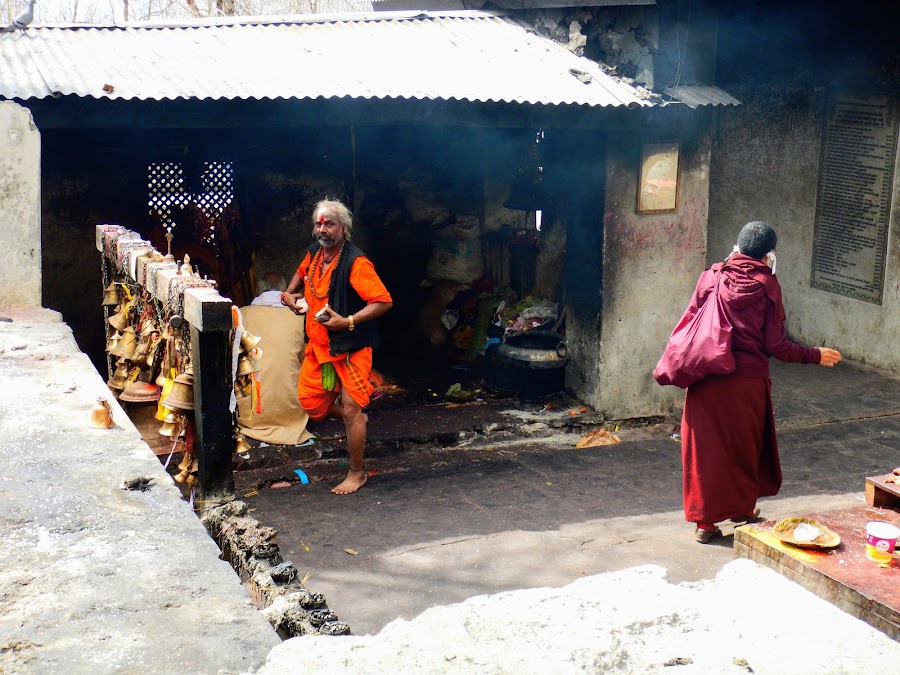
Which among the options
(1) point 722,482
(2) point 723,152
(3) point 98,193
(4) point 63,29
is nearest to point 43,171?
(3) point 98,193

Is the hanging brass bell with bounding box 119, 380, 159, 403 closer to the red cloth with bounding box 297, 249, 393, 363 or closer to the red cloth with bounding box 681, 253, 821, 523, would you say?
the red cloth with bounding box 297, 249, 393, 363

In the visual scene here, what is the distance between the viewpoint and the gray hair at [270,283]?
31.0 ft

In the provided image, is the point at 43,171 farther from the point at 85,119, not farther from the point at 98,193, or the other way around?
the point at 85,119

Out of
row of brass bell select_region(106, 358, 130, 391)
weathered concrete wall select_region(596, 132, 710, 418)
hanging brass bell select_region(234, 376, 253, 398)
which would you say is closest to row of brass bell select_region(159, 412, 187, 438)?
Result: hanging brass bell select_region(234, 376, 253, 398)

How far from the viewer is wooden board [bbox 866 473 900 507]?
203 inches

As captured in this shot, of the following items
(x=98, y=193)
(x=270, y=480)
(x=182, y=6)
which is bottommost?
(x=270, y=480)

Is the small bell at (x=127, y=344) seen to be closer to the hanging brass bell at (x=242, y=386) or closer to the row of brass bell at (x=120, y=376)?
the row of brass bell at (x=120, y=376)

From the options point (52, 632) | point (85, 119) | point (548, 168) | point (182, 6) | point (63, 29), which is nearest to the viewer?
point (52, 632)

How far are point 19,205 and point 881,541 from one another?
495 cm

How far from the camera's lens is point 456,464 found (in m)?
Answer: 7.93

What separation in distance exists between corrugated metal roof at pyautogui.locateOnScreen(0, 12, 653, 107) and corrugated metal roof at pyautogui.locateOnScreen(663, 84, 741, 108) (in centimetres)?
32

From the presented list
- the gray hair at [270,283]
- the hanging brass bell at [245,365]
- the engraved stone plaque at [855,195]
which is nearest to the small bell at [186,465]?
the hanging brass bell at [245,365]

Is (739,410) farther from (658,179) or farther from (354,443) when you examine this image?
(658,179)

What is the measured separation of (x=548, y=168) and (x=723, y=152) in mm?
2663
